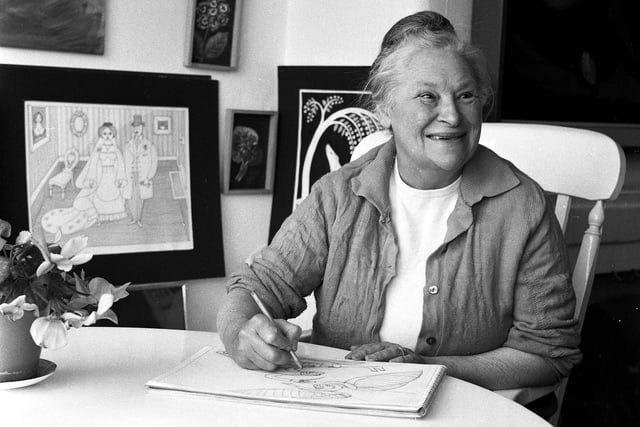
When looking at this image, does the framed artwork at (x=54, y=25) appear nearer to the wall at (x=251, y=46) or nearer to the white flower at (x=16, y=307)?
the wall at (x=251, y=46)

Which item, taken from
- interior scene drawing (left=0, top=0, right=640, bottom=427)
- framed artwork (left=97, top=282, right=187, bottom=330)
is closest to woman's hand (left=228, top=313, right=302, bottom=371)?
interior scene drawing (left=0, top=0, right=640, bottom=427)

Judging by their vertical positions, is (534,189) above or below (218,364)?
above

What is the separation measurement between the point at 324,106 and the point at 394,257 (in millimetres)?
1230

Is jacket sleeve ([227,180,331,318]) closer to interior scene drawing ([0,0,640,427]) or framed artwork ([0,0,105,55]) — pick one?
interior scene drawing ([0,0,640,427])

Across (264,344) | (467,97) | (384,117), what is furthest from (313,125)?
(264,344)

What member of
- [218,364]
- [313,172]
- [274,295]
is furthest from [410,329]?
[313,172]

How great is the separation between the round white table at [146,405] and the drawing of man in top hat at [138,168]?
1.30 m

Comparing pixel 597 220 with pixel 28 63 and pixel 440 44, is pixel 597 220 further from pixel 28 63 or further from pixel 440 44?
pixel 28 63

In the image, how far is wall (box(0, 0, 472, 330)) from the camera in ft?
8.16

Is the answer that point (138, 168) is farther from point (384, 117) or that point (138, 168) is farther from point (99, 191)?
point (384, 117)

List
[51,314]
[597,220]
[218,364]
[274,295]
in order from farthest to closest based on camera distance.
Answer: [597,220] < [274,295] < [218,364] < [51,314]

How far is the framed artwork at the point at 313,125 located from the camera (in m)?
2.71

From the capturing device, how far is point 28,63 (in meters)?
2.32

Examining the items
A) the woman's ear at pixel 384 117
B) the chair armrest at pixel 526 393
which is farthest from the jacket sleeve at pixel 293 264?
the chair armrest at pixel 526 393
